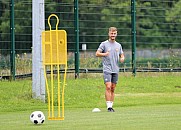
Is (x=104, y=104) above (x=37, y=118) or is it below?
below

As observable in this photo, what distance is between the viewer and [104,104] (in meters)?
21.6

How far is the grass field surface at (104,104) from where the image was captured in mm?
14156

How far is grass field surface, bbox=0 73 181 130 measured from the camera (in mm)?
14156

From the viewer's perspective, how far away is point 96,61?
93.9 ft

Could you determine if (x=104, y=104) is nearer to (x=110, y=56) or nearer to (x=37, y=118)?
(x=110, y=56)

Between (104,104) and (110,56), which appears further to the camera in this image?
(104,104)

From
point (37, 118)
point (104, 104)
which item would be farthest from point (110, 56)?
point (37, 118)

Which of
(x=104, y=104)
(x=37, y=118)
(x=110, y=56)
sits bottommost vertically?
(x=104, y=104)

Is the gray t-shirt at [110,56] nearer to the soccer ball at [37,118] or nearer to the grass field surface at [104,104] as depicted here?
the grass field surface at [104,104]

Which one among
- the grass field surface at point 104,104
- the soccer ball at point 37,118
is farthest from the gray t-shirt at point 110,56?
the soccer ball at point 37,118

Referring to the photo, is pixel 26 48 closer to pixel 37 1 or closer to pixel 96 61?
pixel 96 61

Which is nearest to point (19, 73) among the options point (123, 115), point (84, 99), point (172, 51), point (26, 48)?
point (26, 48)

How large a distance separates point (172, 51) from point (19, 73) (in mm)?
7917

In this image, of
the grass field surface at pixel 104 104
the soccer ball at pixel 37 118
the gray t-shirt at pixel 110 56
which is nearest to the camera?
the grass field surface at pixel 104 104
